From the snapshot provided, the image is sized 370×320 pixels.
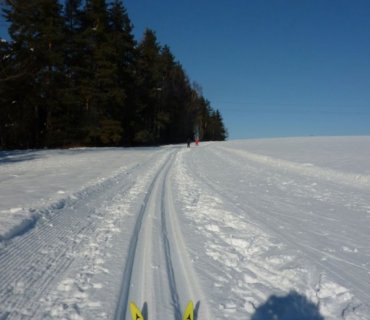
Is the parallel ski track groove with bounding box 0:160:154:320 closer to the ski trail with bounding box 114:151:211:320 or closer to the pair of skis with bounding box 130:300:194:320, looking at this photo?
the ski trail with bounding box 114:151:211:320

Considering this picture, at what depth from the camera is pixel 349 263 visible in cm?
463

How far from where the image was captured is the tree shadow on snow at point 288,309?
3375 mm

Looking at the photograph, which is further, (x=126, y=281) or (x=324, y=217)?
(x=324, y=217)

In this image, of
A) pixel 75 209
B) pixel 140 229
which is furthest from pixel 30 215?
pixel 140 229

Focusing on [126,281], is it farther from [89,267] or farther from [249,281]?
[249,281]

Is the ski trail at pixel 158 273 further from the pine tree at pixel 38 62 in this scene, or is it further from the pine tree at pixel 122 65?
the pine tree at pixel 122 65

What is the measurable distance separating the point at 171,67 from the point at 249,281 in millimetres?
60313

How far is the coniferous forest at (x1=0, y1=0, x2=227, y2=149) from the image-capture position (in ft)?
85.3

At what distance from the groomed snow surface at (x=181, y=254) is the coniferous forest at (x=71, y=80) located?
15865 millimetres

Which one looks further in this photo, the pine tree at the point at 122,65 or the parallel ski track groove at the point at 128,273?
the pine tree at the point at 122,65

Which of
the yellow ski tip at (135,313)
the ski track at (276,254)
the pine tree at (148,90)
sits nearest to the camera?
the yellow ski tip at (135,313)

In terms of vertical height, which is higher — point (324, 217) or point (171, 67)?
point (171, 67)

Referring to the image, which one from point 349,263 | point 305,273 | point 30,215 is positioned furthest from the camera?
point 30,215

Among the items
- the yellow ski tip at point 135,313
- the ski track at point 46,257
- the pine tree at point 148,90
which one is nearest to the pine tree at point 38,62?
the pine tree at point 148,90
